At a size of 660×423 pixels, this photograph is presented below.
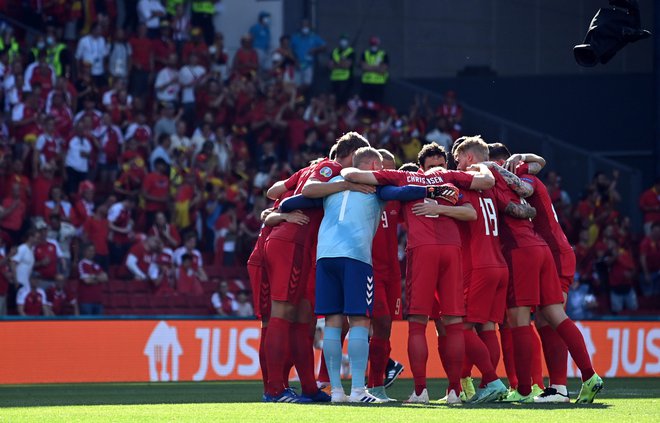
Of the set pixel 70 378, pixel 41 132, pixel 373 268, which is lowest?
pixel 70 378

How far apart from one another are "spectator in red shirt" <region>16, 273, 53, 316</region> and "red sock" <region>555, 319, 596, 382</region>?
10.2 m

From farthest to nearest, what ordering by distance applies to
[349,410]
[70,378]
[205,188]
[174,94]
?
[174,94] < [205,188] < [70,378] < [349,410]

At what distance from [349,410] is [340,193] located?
1.93m

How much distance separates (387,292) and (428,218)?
3.54 feet

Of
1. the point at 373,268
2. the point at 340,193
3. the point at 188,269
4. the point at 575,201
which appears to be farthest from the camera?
the point at 575,201

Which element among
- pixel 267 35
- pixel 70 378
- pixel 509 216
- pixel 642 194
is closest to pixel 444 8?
pixel 267 35

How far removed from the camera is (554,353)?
11.4m

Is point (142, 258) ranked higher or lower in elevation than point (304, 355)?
higher

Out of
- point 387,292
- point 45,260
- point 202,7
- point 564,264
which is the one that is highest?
point 202,7

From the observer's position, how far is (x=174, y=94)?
80.0 ft

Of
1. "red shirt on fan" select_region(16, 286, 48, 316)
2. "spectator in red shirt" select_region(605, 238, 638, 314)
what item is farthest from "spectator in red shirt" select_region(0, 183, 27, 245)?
"spectator in red shirt" select_region(605, 238, 638, 314)

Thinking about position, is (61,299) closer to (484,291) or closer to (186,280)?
(186,280)

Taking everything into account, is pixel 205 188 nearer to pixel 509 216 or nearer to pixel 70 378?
pixel 70 378

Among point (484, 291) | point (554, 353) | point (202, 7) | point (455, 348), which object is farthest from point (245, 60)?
point (455, 348)
